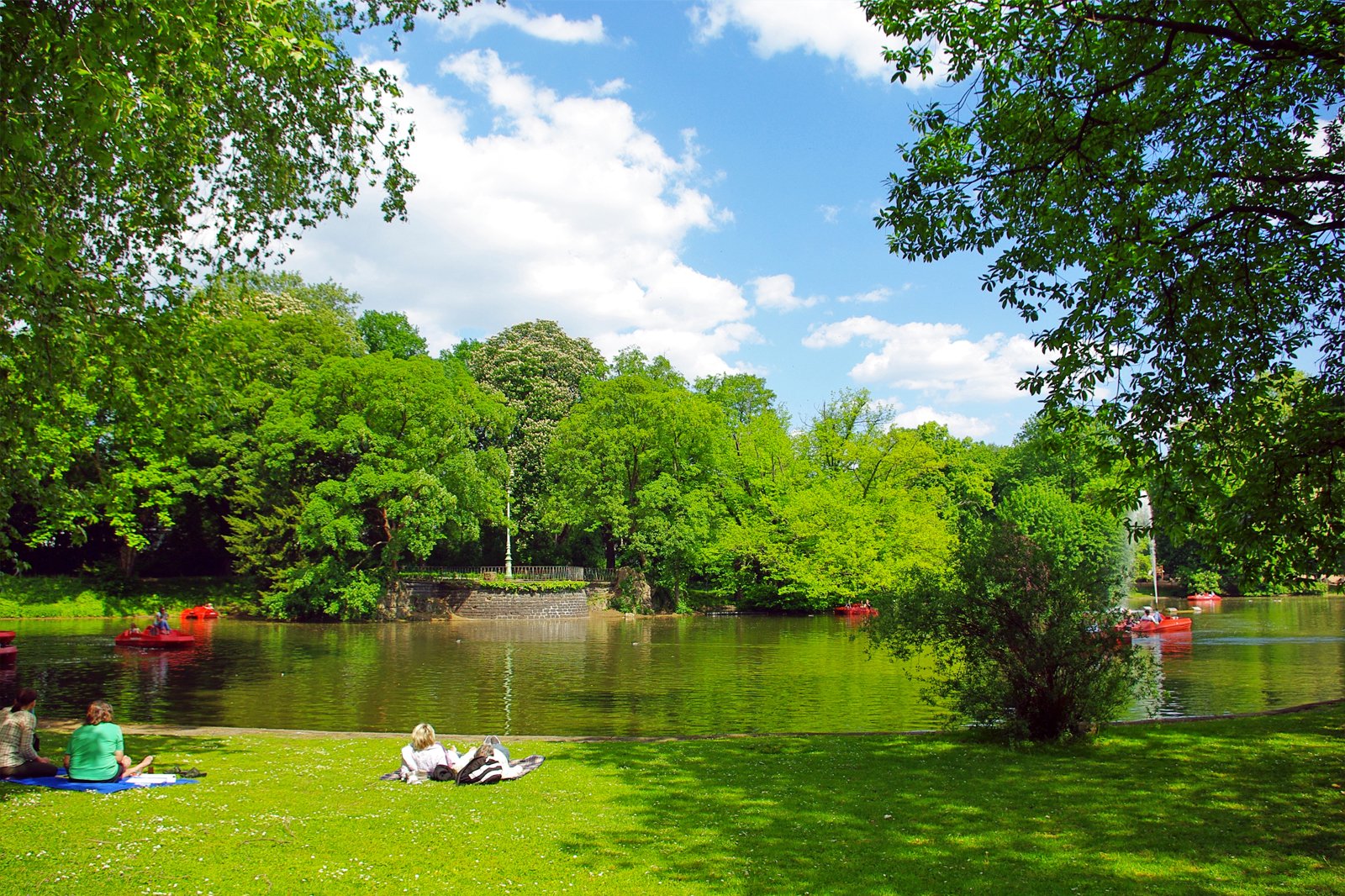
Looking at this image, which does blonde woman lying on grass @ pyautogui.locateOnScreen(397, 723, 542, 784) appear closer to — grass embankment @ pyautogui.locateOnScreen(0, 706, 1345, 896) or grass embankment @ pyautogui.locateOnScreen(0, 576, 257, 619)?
grass embankment @ pyautogui.locateOnScreen(0, 706, 1345, 896)

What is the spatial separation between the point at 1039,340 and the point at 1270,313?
276 cm

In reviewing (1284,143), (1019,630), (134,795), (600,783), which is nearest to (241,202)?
(134,795)

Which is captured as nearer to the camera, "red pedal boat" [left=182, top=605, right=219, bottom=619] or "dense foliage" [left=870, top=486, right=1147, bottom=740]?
"dense foliage" [left=870, top=486, right=1147, bottom=740]

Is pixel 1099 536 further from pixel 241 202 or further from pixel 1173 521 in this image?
pixel 241 202

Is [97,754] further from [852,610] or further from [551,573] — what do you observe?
[852,610]

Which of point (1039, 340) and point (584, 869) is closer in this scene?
point (584, 869)

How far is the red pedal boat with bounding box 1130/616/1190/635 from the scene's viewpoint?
35.7 meters

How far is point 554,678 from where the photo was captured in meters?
22.9

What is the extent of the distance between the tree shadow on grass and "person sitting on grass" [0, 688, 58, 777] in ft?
20.9

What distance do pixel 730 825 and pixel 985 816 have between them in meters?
2.53

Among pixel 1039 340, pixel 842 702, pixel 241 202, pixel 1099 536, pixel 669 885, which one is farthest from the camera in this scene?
pixel 1099 536

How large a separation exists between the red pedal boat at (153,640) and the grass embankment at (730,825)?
18.8 metres

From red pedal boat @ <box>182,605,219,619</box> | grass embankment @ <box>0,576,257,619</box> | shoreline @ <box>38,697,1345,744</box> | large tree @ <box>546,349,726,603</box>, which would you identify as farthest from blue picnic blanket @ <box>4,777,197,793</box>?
large tree @ <box>546,349,726,603</box>

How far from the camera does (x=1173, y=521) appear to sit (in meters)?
9.16
